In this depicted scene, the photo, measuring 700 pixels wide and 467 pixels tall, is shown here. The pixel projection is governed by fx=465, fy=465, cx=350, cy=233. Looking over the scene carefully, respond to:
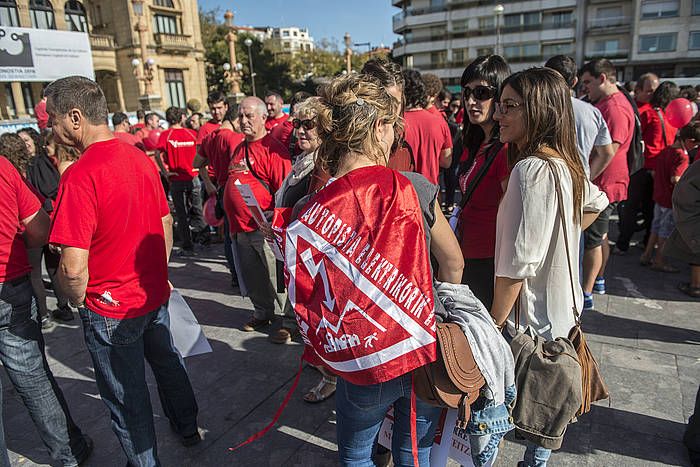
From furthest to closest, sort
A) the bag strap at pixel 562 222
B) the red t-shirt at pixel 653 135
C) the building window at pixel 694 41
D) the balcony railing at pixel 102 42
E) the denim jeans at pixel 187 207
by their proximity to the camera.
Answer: the building window at pixel 694 41, the balcony railing at pixel 102 42, the denim jeans at pixel 187 207, the red t-shirt at pixel 653 135, the bag strap at pixel 562 222

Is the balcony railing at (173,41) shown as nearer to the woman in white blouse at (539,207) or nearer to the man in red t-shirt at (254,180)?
the man in red t-shirt at (254,180)

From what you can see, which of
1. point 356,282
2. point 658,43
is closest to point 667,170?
point 356,282

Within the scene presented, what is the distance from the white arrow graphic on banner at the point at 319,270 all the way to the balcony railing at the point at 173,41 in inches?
1739

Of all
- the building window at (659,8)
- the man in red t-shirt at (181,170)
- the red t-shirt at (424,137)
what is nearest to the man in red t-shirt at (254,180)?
the red t-shirt at (424,137)

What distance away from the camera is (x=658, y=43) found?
40.6m

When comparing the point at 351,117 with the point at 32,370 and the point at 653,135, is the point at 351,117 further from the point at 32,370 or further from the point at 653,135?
the point at 653,135

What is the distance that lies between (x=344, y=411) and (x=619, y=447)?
1.80 meters

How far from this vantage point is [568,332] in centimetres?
199

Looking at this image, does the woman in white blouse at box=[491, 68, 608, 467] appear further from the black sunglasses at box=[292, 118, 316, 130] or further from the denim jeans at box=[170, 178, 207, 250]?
the denim jeans at box=[170, 178, 207, 250]

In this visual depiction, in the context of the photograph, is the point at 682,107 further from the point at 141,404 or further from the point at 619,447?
the point at 141,404

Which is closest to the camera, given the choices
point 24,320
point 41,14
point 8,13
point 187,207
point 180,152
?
point 24,320

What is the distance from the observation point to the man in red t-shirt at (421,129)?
358cm

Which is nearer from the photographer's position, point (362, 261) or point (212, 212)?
point (362, 261)

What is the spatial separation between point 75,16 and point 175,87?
9005 mm
